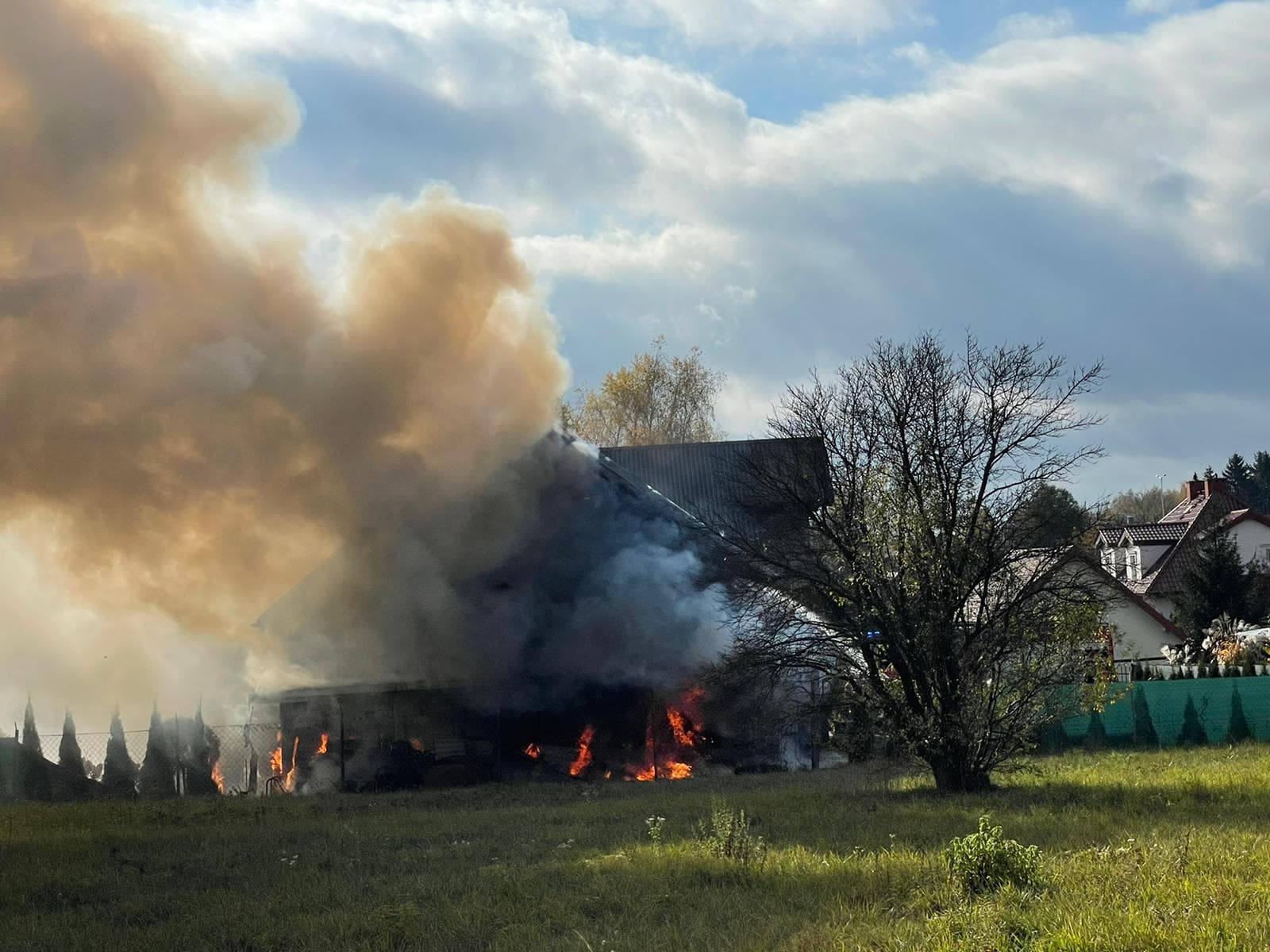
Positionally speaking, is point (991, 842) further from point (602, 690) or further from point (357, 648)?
point (357, 648)

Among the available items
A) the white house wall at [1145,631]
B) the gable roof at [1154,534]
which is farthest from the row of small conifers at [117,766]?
the gable roof at [1154,534]

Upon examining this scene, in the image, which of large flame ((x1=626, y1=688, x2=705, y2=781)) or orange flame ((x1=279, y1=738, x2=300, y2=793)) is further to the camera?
orange flame ((x1=279, y1=738, x2=300, y2=793))

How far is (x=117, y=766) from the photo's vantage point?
24.8m

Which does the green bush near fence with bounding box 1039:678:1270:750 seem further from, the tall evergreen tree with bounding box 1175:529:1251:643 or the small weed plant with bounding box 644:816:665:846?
the tall evergreen tree with bounding box 1175:529:1251:643

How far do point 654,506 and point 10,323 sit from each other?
511 inches

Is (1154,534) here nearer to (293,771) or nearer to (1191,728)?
(1191,728)

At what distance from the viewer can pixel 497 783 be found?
79.0 feet

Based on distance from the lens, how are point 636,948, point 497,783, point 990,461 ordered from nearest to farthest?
point 636,948
point 990,461
point 497,783

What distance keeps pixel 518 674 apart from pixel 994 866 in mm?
15694

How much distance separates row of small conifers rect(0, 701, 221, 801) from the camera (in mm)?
24078

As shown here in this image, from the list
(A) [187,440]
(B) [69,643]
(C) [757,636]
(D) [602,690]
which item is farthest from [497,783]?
(B) [69,643]

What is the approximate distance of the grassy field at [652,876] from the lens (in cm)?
888

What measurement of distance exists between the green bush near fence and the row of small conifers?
61.3 ft

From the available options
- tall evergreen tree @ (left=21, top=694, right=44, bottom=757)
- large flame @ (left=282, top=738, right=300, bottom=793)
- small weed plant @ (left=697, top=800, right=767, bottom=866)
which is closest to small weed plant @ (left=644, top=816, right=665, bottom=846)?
small weed plant @ (left=697, top=800, right=767, bottom=866)
